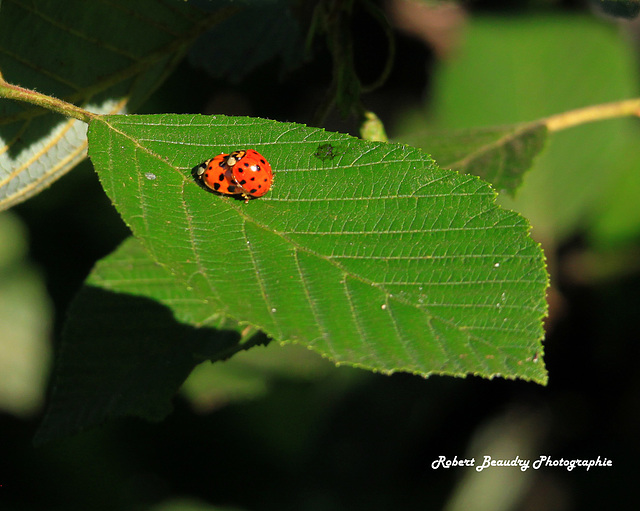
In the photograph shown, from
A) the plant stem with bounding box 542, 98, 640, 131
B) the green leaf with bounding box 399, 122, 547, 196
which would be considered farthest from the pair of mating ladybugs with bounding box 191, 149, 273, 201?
the plant stem with bounding box 542, 98, 640, 131

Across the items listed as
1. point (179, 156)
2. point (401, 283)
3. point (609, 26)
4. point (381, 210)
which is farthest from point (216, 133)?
point (609, 26)

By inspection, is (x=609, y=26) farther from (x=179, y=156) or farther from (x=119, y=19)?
(x=179, y=156)

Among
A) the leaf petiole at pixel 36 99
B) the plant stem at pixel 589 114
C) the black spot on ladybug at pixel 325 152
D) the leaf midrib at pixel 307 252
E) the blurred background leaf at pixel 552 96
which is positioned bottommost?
the leaf midrib at pixel 307 252

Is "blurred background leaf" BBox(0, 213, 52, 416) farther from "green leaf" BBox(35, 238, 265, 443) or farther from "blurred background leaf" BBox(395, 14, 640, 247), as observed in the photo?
"blurred background leaf" BBox(395, 14, 640, 247)

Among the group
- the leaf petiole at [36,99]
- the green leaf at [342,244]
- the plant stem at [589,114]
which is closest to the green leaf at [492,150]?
the plant stem at [589,114]

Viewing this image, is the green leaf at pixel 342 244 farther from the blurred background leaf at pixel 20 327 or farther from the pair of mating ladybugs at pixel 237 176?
the blurred background leaf at pixel 20 327

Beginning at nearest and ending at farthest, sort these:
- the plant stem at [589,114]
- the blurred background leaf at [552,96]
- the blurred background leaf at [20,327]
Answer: the plant stem at [589,114] < the blurred background leaf at [20,327] < the blurred background leaf at [552,96]
